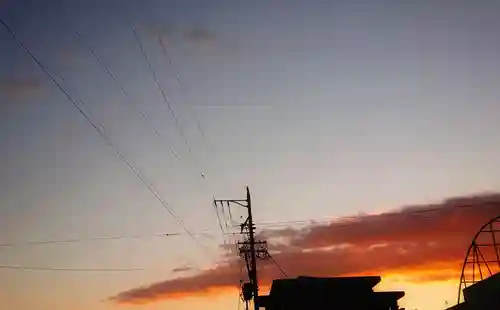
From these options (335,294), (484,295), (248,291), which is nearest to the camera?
(484,295)

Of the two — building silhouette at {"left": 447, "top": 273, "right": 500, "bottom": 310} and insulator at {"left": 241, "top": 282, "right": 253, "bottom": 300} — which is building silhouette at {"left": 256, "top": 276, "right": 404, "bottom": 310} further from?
building silhouette at {"left": 447, "top": 273, "right": 500, "bottom": 310}

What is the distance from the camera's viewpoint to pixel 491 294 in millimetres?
17078

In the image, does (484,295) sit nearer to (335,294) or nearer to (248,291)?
(335,294)

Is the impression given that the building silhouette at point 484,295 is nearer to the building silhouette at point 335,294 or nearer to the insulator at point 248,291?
the building silhouette at point 335,294

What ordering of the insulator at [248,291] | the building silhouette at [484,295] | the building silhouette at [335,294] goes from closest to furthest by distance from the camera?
1. the building silhouette at [484,295]
2. the building silhouette at [335,294]
3. the insulator at [248,291]

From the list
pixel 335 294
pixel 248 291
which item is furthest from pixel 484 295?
pixel 248 291

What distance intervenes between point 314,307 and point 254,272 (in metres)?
→ 6.51

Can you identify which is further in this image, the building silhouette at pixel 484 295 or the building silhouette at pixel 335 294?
the building silhouette at pixel 335 294

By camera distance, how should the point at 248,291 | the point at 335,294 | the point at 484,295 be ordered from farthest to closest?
the point at 248,291 < the point at 335,294 < the point at 484,295

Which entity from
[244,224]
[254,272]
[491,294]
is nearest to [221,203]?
[244,224]

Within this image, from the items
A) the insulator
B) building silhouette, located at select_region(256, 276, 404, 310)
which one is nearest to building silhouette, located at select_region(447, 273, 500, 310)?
building silhouette, located at select_region(256, 276, 404, 310)

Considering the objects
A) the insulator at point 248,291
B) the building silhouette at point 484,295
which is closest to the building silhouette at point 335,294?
the insulator at point 248,291

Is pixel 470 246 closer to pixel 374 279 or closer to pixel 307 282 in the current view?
pixel 374 279

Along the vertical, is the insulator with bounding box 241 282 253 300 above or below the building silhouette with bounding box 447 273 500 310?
above
